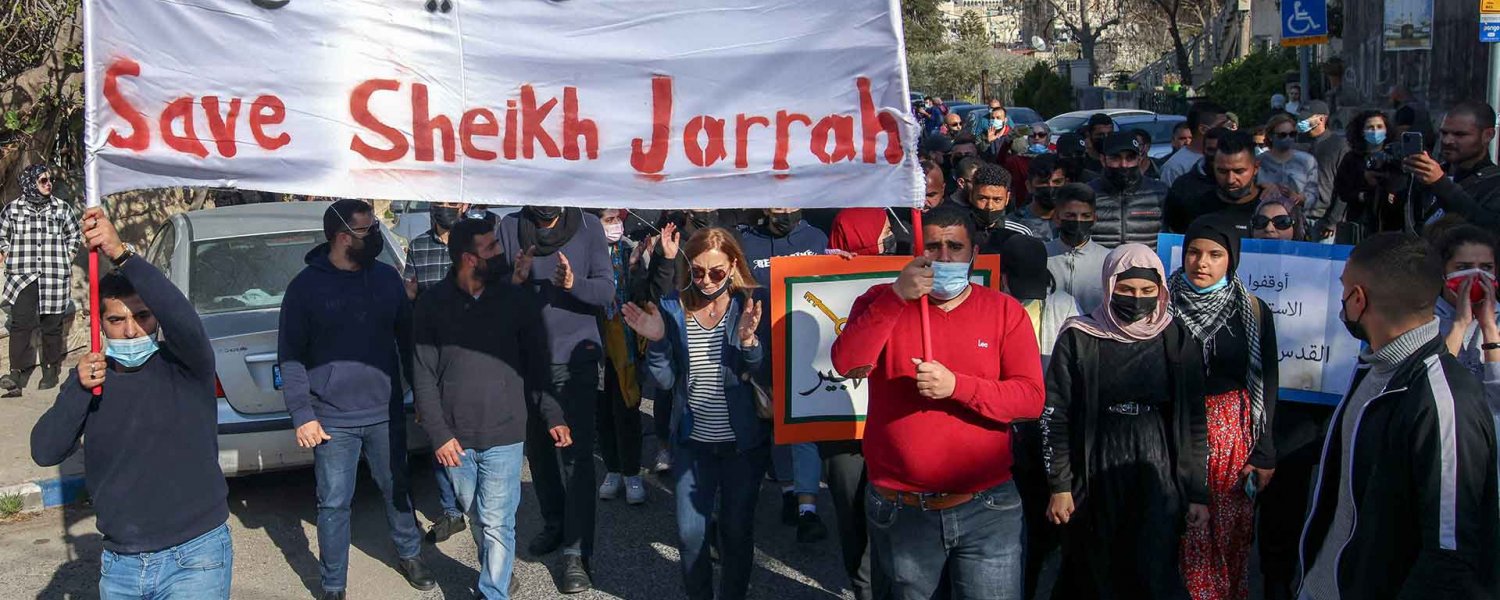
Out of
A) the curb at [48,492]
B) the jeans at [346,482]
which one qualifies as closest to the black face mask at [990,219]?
the jeans at [346,482]

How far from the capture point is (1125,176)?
7.47 meters

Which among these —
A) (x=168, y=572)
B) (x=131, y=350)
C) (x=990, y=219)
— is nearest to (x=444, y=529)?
(x=168, y=572)

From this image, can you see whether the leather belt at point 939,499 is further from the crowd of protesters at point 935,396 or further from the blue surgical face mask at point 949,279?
the blue surgical face mask at point 949,279

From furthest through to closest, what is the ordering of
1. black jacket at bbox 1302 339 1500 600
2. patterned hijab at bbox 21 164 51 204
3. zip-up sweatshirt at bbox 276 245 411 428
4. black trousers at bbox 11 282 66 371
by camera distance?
black trousers at bbox 11 282 66 371 < patterned hijab at bbox 21 164 51 204 < zip-up sweatshirt at bbox 276 245 411 428 < black jacket at bbox 1302 339 1500 600

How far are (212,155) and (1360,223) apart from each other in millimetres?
6597

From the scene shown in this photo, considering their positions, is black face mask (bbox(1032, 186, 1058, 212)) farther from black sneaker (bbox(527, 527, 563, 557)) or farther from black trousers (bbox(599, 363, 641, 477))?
black sneaker (bbox(527, 527, 563, 557))

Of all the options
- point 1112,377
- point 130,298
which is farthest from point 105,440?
point 1112,377

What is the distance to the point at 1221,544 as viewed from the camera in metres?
4.95

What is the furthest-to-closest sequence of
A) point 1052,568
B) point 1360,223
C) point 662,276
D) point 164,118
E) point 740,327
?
point 1360,223 → point 662,276 → point 1052,568 → point 740,327 → point 164,118

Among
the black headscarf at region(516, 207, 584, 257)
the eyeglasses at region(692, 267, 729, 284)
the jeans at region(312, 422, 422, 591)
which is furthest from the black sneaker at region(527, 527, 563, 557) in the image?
the eyeglasses at region(692, 267, 729, 284)

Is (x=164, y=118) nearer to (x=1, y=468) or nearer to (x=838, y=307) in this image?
(x=838, y=307)

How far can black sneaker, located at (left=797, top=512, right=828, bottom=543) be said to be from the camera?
6.71 m

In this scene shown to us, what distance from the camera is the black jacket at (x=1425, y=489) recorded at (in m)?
3.16

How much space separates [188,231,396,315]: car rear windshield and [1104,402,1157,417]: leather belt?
4.94m
